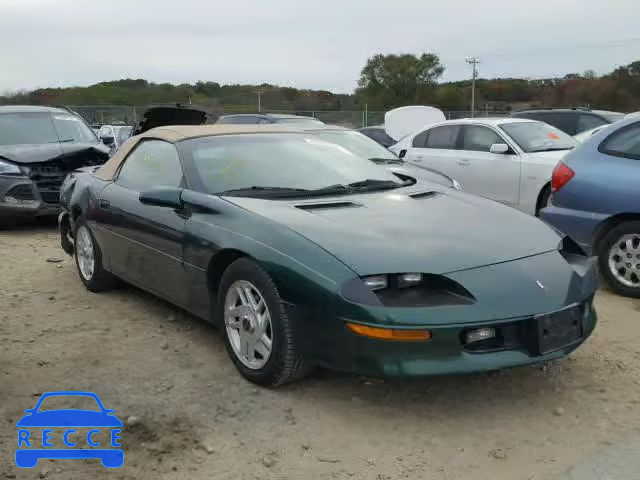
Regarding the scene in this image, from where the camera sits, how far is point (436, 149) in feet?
33.0

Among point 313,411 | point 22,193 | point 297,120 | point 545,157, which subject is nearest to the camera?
point 313,411

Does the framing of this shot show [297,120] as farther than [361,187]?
Yes

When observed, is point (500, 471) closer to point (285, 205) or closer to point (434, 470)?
point (434, 470)

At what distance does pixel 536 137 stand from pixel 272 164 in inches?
225

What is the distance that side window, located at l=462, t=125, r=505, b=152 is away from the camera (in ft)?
30.5

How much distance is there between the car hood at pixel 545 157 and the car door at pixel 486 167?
0.18 metres

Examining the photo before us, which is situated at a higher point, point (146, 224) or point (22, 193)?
point (146, 224)

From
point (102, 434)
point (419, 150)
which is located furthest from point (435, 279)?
point (419, 150)

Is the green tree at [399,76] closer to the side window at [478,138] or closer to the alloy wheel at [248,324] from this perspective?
the side window at [478,138]

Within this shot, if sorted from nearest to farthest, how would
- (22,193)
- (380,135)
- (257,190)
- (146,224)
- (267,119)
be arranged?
(257,190) → (146,224) → (22,193) → (267,119) → (380,135)

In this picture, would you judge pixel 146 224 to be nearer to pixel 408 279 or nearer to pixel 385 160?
pixel 408 279

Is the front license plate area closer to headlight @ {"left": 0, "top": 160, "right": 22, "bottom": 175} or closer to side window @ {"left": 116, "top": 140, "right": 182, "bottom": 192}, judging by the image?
side window @ {"left": 116, "top": 140, "right": 182, "bottom": 192}

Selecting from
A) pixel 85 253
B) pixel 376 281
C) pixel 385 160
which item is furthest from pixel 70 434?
pixel 385 160

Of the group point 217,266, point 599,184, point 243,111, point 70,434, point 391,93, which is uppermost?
point 391,93
